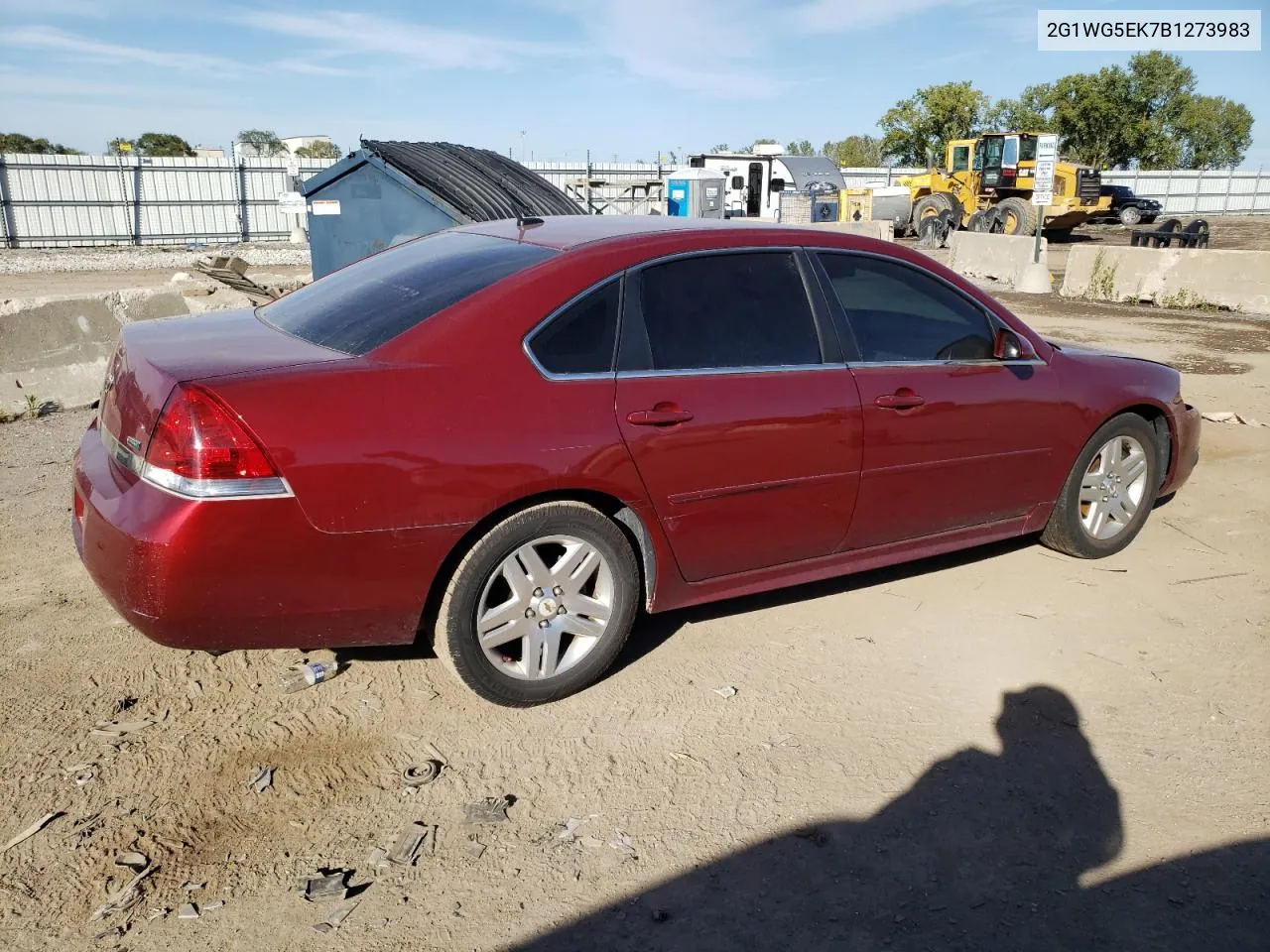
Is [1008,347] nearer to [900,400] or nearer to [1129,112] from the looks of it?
[900,400]

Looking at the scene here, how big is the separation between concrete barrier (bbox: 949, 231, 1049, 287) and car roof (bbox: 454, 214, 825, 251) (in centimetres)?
1504

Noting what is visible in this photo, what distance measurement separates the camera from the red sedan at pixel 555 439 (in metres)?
2.94

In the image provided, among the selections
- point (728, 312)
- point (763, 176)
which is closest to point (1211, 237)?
point (763, 176)

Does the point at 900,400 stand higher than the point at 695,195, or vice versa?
the point at 695,195

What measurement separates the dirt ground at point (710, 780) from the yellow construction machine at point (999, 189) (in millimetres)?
23995

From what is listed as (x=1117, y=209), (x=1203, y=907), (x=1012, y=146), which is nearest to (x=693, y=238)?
(x=1203, y=907)

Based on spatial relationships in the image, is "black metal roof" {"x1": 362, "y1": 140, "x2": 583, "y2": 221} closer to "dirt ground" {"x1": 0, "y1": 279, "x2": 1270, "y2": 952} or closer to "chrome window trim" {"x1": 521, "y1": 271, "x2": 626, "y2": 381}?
"dirt ground" {"x1": 0, "y1": 279, "x2": 1270, "y2": 952}

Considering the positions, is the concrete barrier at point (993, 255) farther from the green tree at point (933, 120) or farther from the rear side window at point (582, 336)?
the green tree at point (933, 120)

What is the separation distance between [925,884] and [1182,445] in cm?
341

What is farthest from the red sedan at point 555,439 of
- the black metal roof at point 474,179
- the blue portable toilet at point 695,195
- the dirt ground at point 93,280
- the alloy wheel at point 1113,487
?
the blue portable toilet at point 695,195

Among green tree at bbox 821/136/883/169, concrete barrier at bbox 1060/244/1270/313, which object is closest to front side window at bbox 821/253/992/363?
concrete barrier at bbox 1060/244/1270/313

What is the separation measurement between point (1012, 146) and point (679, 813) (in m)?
27.9

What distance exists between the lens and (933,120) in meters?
56.0

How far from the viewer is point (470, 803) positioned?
9.83ft
